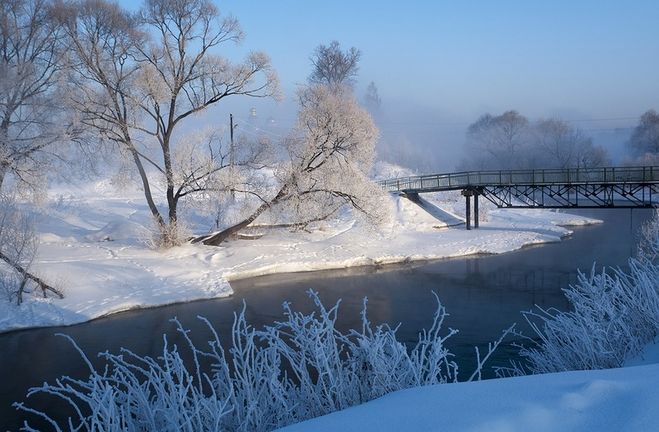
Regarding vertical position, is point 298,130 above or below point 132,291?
above

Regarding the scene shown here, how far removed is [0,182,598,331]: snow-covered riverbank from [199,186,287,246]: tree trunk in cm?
38

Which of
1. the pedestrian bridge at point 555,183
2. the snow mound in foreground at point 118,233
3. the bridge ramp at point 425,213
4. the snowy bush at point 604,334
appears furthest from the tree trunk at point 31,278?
the pedestrian bridge at point 555,183

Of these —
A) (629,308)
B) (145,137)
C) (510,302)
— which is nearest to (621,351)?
(629,308)

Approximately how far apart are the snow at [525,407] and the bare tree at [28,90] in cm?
1668

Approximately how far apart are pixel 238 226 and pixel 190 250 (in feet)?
7.77

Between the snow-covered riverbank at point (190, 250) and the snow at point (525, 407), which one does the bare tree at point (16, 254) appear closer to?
the snow-covered riverbank at point (190, 250)

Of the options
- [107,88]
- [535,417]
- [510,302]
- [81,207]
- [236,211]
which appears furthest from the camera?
[81,207]

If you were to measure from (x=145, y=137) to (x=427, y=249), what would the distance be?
39.5 feet

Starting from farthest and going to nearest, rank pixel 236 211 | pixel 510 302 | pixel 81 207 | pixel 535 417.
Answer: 1. pixel 81 207
2. pixel 236 211
3. pixel 510 302
4. pixel 535 417

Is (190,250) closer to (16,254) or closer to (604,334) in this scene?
(16,254)

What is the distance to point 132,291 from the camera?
1606cm

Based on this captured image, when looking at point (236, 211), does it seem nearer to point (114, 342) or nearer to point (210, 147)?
point (210, 147)

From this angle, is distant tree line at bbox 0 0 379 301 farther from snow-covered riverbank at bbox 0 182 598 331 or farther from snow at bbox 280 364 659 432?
snow at bbox 280 364 659 432

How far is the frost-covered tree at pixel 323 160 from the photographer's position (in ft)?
71.1
